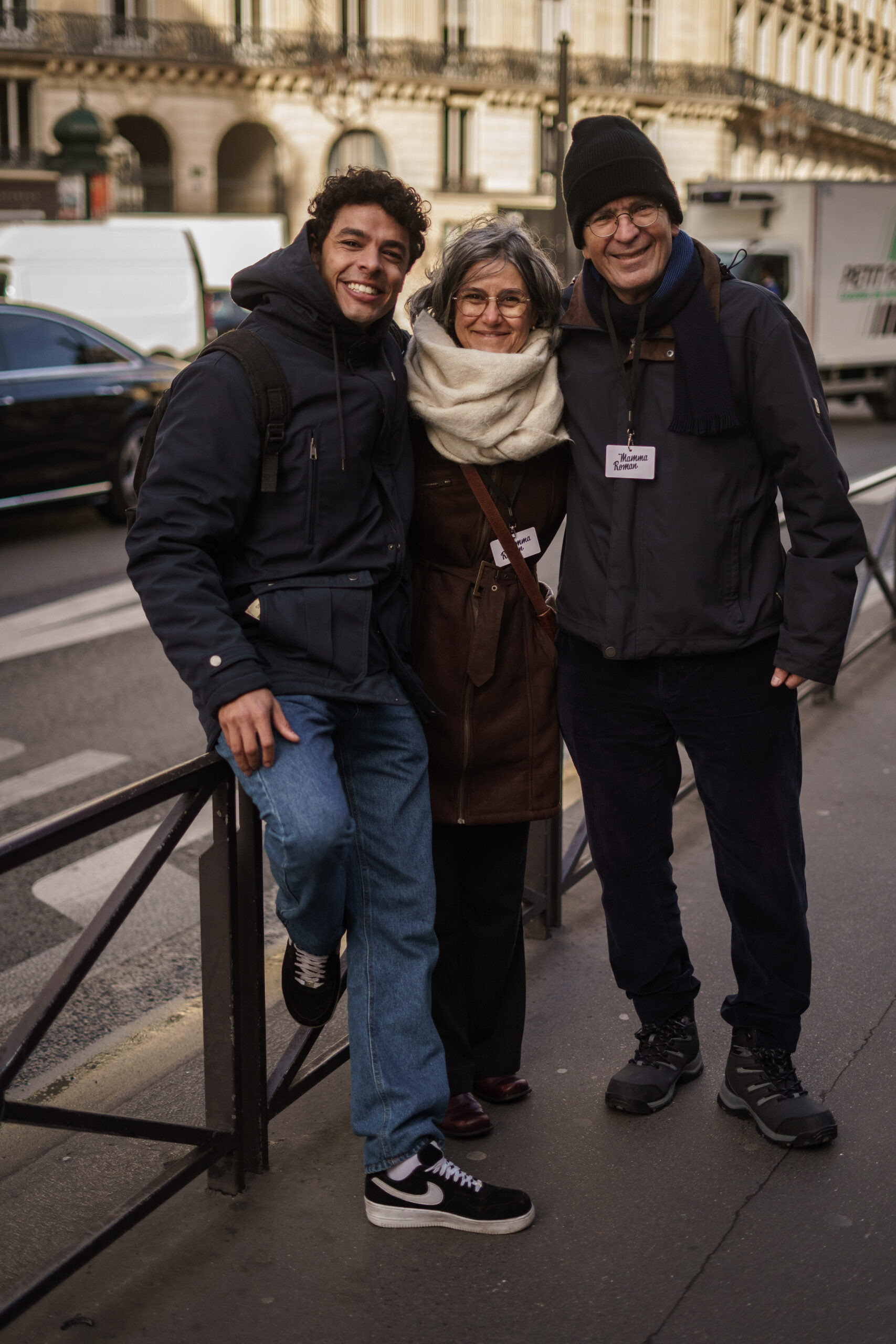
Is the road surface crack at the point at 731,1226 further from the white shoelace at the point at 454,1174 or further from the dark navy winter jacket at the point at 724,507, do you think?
the dark navy winter jacket at the point at 724,507

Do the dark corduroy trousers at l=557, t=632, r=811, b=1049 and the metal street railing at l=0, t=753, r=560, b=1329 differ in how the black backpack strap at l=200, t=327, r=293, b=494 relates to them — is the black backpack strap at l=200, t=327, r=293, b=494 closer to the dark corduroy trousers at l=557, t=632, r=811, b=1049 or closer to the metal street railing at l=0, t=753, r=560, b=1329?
the metal street railing at l=0, t=753, r=560, b=1329

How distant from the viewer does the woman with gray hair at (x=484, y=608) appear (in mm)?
2688

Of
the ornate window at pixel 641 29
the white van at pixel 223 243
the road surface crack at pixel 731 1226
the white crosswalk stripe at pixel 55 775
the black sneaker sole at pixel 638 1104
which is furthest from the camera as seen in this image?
the ornate window at pixel 641 29

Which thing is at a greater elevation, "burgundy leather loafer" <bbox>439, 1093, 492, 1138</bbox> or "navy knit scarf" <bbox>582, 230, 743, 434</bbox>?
"navy knit scarf" <bbox>582, 230, 743, 434</bbox>

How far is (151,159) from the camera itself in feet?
140

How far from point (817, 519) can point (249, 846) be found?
1.22 metres

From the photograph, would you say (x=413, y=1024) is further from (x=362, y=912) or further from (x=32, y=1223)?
(x=32, y=1223)

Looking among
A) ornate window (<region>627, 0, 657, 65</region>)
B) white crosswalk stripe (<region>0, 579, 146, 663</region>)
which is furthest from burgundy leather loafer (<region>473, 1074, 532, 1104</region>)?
ornate window (<region>627, 0, 657, 65</region>)

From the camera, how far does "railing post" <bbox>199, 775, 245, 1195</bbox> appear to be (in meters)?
2.56

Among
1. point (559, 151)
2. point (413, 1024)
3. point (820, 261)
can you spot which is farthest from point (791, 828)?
point (820, 261)

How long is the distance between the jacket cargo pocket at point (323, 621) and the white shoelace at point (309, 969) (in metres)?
0.52

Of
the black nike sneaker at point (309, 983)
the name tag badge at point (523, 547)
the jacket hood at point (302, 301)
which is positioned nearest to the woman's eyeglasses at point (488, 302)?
the jacket hood at point (302, 301)

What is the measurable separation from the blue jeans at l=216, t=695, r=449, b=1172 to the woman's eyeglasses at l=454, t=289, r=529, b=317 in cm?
76

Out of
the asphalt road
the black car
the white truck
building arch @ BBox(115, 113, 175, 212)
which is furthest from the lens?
building arch @ BBox(115, 113, 175, 212)
